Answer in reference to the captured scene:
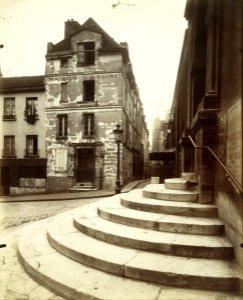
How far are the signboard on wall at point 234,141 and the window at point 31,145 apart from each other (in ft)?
66.4

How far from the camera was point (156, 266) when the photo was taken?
356 cm

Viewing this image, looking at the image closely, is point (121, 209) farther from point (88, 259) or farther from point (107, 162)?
point (107, 162)

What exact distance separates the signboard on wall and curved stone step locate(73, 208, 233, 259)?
1034mm

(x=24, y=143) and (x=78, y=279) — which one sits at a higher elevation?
(x=24, y=143)

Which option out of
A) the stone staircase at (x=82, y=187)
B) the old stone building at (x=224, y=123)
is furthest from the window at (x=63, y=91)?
the old stone building at (x=224, y=123)

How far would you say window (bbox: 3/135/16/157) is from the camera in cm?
2300

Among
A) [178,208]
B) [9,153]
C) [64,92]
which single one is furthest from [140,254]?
[9,153]

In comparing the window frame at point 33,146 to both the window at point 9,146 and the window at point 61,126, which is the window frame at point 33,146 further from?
the window at point 61,126

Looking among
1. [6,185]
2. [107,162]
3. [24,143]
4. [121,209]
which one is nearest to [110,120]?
[107,162]

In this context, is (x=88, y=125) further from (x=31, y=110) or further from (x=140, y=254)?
(x=140, y=254)

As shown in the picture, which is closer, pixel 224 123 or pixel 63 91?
pixel 224 123

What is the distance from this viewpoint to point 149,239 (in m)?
4.12

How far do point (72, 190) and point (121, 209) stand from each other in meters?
14.9

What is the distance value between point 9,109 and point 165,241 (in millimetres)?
22528
